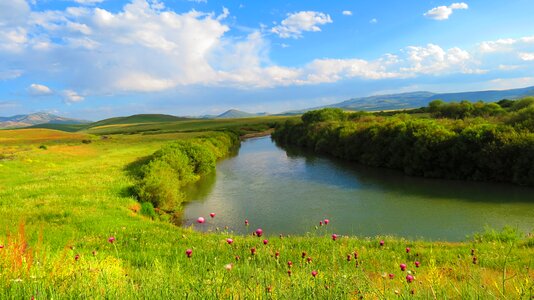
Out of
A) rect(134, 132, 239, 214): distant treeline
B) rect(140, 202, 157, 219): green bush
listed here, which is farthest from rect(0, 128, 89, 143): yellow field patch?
rect(140, 202, 157, 219): green bush

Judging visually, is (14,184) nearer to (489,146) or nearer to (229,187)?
(229,187)

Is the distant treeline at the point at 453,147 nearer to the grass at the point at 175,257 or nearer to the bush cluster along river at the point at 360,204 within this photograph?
the bush cluster along river at the point at 360,204

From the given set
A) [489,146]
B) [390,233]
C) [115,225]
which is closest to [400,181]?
[489,146]

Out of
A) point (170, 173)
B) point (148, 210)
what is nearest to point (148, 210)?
point (148, 210)

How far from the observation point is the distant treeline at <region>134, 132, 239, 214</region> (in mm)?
26312

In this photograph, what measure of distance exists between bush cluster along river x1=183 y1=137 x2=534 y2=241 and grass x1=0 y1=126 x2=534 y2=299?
3.18 meters

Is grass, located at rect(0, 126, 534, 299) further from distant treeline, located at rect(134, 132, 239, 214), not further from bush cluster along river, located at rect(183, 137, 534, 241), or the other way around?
bush cluster along river, located at rect(183, 137, 534, 241)

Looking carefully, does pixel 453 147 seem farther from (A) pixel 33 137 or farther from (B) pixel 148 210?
(A) pixel 33 137

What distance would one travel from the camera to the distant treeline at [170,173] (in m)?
26.3

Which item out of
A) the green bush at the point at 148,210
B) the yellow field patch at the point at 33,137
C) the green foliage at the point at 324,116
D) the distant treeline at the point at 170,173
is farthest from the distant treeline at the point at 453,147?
the yellow field patch at the point at 33,137

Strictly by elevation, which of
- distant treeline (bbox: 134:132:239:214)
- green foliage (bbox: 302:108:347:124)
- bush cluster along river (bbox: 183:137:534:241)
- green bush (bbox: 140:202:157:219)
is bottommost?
bush cluster along river (bbox: 183:137:534:241)

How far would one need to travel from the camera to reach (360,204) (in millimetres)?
27734

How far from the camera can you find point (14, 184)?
2856cm

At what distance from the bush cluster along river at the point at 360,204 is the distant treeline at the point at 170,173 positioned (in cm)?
145
